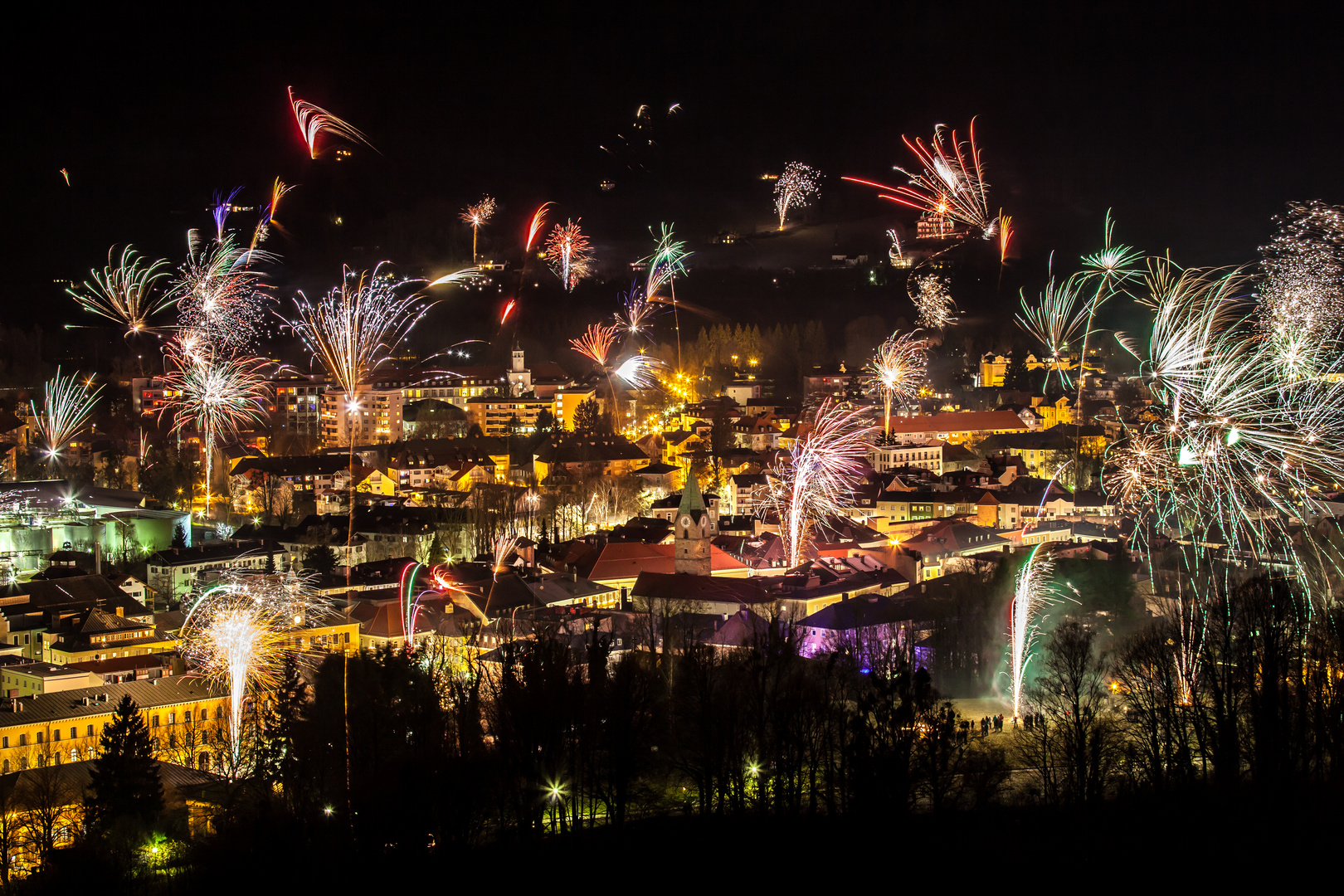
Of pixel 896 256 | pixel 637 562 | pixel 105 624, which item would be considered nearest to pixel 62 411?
pixel 637 562

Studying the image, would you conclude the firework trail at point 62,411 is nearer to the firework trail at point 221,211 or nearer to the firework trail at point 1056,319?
the firework trail at point 221,211

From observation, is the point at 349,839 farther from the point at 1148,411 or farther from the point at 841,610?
the point at 1148,411

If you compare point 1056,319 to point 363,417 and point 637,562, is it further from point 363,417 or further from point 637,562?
point 637,562

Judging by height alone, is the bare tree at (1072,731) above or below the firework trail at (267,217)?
below

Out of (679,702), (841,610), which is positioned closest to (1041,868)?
(679,702)

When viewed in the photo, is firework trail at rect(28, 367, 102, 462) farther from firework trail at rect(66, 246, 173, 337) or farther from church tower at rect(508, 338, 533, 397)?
church tower at rect(508, 338, 533, 397)

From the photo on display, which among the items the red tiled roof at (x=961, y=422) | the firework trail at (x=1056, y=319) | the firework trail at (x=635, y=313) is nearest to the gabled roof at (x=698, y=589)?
the red tiled roof at (x=961, y=422)

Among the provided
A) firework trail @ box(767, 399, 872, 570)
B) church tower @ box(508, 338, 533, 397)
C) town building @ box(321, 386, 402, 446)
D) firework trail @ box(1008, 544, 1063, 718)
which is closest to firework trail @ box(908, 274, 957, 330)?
firework trail @ box(767, 399, 872, 570)
